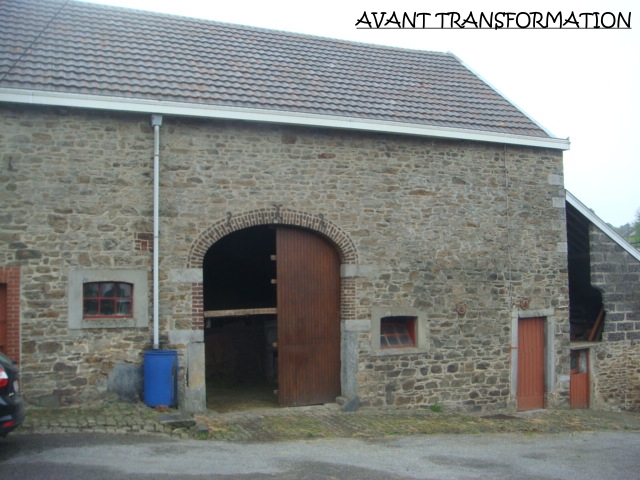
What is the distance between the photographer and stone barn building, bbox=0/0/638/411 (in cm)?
1006

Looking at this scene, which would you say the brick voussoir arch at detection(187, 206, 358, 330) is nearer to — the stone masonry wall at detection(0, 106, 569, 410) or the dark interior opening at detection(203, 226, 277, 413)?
the stone masonry wall at detection(0, 106, 569, 410)

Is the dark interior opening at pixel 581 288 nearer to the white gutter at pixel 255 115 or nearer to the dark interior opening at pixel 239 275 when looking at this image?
the white gutter at pixel 255 115

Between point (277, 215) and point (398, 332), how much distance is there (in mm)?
3139

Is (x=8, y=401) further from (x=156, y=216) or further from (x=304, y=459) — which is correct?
(x=156, y=216)

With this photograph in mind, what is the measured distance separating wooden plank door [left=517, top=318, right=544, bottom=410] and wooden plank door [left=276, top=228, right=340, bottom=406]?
3.88 metres

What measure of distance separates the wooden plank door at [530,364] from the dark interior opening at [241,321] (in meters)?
4.83

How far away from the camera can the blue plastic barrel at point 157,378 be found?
10125 millimetres

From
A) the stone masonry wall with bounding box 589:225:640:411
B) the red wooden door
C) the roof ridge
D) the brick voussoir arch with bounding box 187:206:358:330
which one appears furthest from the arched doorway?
the stone masonry wall with bounding box 589:225:640:411

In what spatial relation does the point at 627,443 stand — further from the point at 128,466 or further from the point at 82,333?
the point at 82,333

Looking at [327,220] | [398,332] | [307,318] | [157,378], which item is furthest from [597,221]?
[157,378]

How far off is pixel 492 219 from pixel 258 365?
19.3 ft

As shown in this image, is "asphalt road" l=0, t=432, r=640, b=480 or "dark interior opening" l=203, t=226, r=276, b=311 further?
"dark interior opening" l=203, t=226, r=276, b=311

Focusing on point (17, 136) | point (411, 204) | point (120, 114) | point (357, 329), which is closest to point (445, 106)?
point (411, 204)

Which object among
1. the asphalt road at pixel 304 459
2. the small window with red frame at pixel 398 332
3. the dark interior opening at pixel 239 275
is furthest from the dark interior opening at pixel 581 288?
the dark interior opening at pixel 239 275
